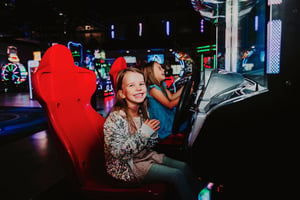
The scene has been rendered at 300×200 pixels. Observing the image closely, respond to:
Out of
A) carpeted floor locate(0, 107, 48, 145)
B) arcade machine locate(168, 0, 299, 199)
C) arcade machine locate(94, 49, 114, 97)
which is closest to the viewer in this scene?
arcade machine locate(168, 0, 299, 199)

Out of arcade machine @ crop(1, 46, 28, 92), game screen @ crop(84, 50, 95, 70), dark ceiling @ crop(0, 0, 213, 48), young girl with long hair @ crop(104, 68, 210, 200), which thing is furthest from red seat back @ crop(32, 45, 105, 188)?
arcade machine @ crop(1, 46, 28, 92)

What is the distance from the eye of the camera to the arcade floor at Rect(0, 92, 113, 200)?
54.7 inches

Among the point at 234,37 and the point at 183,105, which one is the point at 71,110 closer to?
the point at 183,105

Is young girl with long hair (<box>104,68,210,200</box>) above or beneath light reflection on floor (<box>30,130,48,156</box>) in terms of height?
above

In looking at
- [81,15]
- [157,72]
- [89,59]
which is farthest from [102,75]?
[157,72]

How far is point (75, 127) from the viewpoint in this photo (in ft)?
3.38

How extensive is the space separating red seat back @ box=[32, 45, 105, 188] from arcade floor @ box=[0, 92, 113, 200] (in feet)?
1.13

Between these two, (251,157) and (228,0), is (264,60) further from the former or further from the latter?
(228,0)

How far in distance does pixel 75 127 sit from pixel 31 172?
53.0 inches

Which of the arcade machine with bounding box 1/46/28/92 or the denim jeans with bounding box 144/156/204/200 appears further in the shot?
the arcade machine with bounding box 1/46/28/92

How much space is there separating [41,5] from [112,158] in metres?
7.38

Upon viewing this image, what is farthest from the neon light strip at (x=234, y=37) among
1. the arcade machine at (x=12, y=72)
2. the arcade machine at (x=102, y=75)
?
the arcade machine at (x=12, y=72)

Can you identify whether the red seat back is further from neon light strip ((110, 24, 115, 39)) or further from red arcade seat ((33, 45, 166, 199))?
neon light strip ((110, 24, 115, 39))

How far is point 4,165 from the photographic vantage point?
7.23ft
